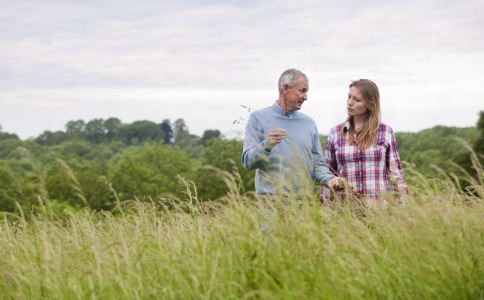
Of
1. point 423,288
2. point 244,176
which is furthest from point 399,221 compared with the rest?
point 244,176

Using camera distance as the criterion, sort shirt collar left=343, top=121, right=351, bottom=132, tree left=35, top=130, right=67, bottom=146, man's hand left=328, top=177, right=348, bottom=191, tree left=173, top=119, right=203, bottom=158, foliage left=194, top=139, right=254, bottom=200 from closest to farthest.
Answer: man's hand left=328, top=177, right=348, bottom=191, shirt collar left=343, top=121, right=351, bottom=132, foliage left=194, top=139, right=254, bottom=200, tree left=173, top=119, right=203, bottom=158, tree left=35, top=130, right=67, bottom=146

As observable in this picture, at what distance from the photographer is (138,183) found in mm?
66188

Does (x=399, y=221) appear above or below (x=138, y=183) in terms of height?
above

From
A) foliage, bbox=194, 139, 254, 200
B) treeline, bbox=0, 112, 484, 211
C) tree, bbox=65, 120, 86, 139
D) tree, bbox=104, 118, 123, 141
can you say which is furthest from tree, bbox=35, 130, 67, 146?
foliage, bbox=194, 139, 254, 200

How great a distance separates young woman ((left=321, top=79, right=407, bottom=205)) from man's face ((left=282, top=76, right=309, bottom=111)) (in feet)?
1.69

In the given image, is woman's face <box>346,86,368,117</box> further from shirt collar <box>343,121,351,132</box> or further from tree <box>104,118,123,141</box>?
tree <box>104,118,123,141</box>

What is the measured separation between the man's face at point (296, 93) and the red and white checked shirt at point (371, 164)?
62 cm

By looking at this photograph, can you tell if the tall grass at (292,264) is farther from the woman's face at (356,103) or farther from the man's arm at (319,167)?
the woman's face at (356,103)

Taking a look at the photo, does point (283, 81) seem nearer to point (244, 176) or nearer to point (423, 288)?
point (423, 288)

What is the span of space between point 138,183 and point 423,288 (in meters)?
63.1

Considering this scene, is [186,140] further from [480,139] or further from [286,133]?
[286,133]

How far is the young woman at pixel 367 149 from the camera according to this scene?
691 centimetres

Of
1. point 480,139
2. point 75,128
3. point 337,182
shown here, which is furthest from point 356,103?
point 75,128

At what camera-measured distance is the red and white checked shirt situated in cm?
691
